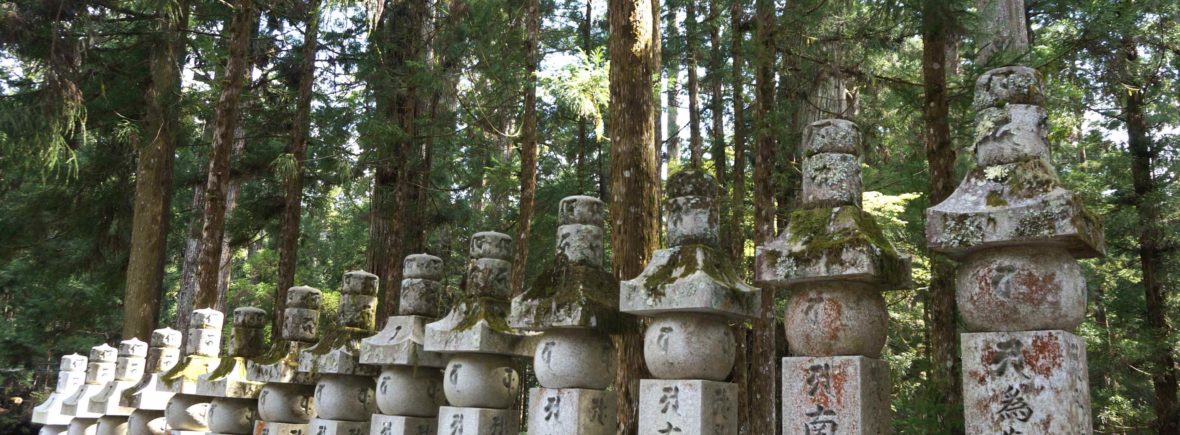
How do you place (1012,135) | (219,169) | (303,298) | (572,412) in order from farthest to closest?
(219,169) < (303,298) < (572,412) < (1012,135)

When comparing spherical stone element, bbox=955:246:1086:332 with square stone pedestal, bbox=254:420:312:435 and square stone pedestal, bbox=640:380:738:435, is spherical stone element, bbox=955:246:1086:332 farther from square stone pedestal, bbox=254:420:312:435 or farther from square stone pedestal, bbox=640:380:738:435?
square stone pedestal, bbox=254:420:312:435

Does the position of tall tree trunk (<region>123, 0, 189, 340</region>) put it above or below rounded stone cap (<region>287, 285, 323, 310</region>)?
above

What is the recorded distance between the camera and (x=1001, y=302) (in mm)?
3385

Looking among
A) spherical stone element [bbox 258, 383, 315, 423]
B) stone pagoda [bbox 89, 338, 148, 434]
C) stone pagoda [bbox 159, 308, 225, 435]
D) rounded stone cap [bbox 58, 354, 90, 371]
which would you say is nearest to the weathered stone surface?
spherical stone element [bbox 258, 383, 315, 423]

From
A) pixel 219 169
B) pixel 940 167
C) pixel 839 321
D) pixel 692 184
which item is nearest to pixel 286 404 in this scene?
pixel 692 184

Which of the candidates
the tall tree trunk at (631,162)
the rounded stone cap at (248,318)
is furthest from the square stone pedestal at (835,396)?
the rounded stone cap at (248,318)

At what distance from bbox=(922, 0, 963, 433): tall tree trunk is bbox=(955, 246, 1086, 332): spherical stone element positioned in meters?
3.92

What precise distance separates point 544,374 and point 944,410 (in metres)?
4.50

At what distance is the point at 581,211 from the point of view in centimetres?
492

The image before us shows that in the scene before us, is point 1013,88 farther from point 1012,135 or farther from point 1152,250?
point 1152,250

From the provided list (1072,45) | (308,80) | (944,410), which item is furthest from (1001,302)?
(308,80)

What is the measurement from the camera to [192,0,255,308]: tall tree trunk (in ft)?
33.9

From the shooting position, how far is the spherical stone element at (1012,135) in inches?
139

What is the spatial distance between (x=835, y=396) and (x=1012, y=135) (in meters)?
1.32
